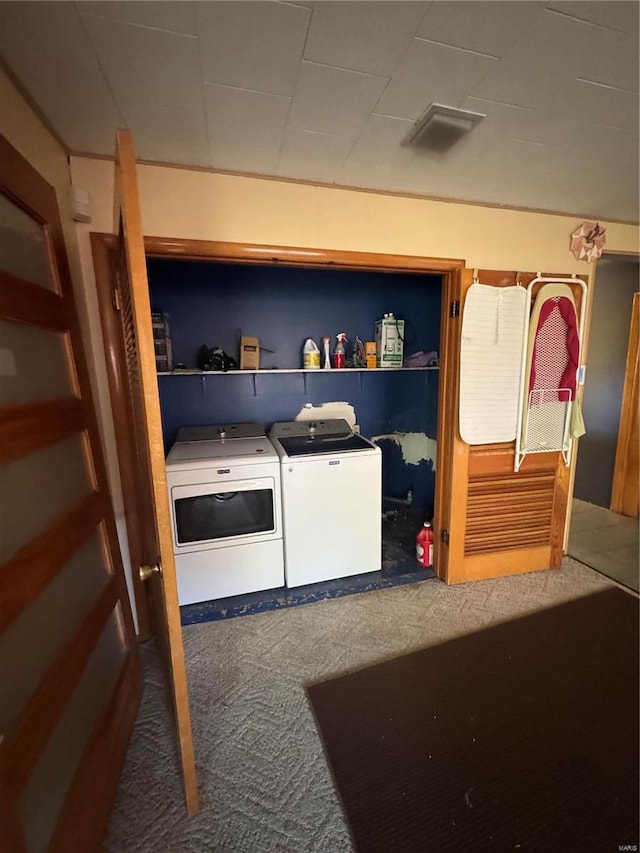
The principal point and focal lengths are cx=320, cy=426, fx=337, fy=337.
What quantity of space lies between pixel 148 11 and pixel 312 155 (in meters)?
0.70

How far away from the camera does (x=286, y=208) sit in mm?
1584

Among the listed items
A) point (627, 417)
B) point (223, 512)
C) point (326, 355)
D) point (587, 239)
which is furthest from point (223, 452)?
point (627, 417)

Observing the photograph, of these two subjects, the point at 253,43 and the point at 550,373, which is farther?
the point at 550,373

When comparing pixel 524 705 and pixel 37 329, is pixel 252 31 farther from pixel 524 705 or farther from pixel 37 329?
pixel 524 705

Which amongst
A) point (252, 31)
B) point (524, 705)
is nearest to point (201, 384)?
point (252, 31)

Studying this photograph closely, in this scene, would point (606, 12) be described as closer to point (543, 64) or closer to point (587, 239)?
point (543, 64)

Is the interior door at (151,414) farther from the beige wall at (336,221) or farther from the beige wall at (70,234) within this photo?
the beige wall at (336,221)

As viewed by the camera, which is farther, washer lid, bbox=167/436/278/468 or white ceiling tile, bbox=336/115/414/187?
washer lid, bbox=167/436/278/468

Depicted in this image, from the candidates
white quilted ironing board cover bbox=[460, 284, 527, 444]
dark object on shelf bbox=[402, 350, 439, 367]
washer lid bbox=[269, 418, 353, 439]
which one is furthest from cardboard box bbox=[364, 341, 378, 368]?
white quilted ironing board cover bbox=[460, 284, 527, 444]

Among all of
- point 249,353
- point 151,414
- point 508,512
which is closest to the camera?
point 151,414

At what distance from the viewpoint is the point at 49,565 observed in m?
0.90

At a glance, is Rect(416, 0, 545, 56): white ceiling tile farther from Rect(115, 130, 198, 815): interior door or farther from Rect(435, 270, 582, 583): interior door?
Rect(435, 270, 582, 583): interior door

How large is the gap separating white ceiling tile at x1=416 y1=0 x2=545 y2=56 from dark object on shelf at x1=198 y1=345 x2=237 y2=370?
5.66 feet

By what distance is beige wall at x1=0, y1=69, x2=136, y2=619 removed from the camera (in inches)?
39.6
